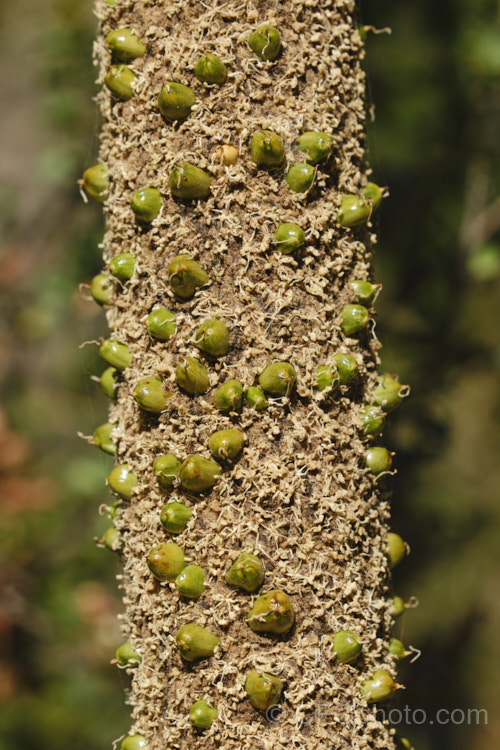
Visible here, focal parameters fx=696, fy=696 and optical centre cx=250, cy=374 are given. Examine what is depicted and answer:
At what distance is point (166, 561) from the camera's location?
3.06ft

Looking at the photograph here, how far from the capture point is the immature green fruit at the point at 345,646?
0.94 m

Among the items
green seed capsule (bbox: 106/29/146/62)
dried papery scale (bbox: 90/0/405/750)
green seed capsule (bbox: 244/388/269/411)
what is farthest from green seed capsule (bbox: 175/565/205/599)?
green seed capsule (bbox: 106/29/146/62)

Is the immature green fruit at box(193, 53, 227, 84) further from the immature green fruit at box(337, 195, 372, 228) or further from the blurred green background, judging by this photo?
the blurred green background

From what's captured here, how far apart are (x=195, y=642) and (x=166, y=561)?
0.11 metres

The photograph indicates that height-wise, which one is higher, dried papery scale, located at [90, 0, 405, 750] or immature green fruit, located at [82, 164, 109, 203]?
immature green fruit, located at [82, 164, 109, 203]

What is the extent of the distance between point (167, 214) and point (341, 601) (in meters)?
0.59

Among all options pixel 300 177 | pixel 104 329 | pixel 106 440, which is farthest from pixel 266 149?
pixel 104 329

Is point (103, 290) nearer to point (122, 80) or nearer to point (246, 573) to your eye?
point (122, 80)

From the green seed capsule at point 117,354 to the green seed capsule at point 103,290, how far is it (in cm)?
9

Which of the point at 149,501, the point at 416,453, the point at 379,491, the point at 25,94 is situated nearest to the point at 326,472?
the point at 379,491

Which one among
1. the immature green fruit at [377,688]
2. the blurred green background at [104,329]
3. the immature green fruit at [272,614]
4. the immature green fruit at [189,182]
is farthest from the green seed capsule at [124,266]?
the blurred green background at [104,329]

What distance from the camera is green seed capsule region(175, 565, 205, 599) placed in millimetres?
922

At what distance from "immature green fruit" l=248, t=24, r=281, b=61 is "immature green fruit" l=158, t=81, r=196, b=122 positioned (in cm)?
11

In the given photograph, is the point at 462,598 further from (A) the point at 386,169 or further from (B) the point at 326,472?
(B) the point at 326,472
